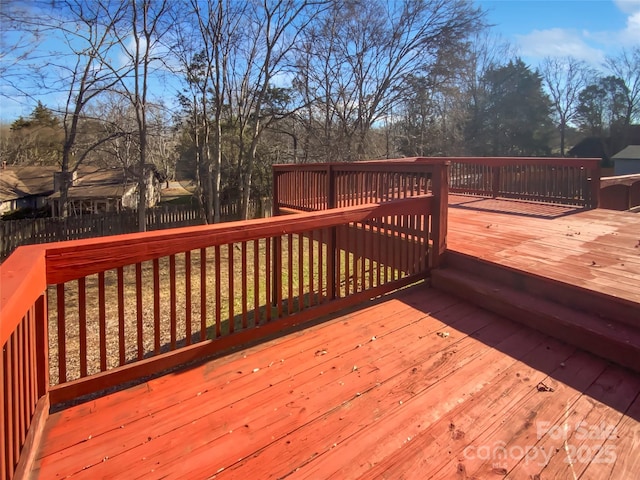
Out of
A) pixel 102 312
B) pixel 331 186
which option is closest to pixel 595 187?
pixel 331 186

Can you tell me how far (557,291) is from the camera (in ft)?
8.98

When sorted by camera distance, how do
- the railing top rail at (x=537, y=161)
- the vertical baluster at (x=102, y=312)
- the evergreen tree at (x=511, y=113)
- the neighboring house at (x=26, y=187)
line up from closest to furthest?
1. the vertical baluster at (x=102, y=312)
2. the railing top rail at (x=537, y=161)
3. the neighboring house at (x=26, y=187)
4. the evergreen tree at (x=511, y=113)

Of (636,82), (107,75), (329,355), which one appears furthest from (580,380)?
(636,82)

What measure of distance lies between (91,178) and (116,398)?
74.5 ft

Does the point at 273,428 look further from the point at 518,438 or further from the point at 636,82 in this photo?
the point at 636,82

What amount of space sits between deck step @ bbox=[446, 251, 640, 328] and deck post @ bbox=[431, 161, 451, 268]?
15 centimetres

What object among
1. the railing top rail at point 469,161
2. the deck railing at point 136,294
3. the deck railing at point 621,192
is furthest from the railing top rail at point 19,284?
the deck railing at point 621,192

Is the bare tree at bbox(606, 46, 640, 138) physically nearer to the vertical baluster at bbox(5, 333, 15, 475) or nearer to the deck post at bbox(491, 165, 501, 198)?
the deck post at bbox(491, 165, 501, 198)

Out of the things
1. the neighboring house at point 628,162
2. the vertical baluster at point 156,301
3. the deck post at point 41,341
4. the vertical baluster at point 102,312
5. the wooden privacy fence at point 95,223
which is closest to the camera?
the deck post at point 41,341

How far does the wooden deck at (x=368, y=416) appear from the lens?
149 cm

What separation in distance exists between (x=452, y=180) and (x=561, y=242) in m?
5.03

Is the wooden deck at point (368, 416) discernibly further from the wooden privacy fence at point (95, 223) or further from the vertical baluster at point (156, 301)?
the wooden privacy fence at point (95, 223)

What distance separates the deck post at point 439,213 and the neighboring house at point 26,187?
75.8ft

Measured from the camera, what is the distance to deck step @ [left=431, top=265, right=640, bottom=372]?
87.4 inches
